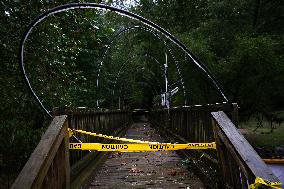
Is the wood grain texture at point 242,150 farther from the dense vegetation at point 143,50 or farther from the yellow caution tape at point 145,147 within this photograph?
the dense vegetation at point 143,50

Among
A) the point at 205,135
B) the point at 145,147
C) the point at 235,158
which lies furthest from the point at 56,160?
the point at 205,135

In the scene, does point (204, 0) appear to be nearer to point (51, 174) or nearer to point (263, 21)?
point (263, 21)

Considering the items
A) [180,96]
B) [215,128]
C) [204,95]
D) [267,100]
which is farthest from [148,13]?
[215,128]

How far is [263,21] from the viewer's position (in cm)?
1923

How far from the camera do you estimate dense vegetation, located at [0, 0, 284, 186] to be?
845 centimetres

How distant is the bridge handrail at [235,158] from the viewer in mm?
3152

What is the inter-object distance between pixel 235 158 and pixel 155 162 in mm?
4963

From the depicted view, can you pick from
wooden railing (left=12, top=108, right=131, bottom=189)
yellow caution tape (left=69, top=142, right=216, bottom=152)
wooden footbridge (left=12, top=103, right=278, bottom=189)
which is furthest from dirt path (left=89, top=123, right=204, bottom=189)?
yellow caution tape (left=69, top=142, right=216, bottom=152)

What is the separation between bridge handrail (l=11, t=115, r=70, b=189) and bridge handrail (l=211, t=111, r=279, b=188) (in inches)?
72.1

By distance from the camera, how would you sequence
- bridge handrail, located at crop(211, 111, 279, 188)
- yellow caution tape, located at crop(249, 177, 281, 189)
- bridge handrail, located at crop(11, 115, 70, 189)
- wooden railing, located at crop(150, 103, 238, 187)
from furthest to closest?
wooden railing, located at crop(150, 103, 238, 187), bridge handrail, located at crop(211, 111, 279, 188), bridge handrail, located at crop(11, 115, 70, 189), yellow caution tape, located at crop(249, 177, 281, 189)

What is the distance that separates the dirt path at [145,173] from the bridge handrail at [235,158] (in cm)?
134

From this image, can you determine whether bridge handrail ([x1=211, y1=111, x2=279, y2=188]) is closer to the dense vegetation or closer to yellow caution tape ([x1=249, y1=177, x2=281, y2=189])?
yellow caution tape ([x1=249, y1=177, x2=281, y2=189])

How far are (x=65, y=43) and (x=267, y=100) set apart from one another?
1096 cm

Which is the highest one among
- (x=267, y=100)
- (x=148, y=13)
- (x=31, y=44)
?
(x=148, y=13)
